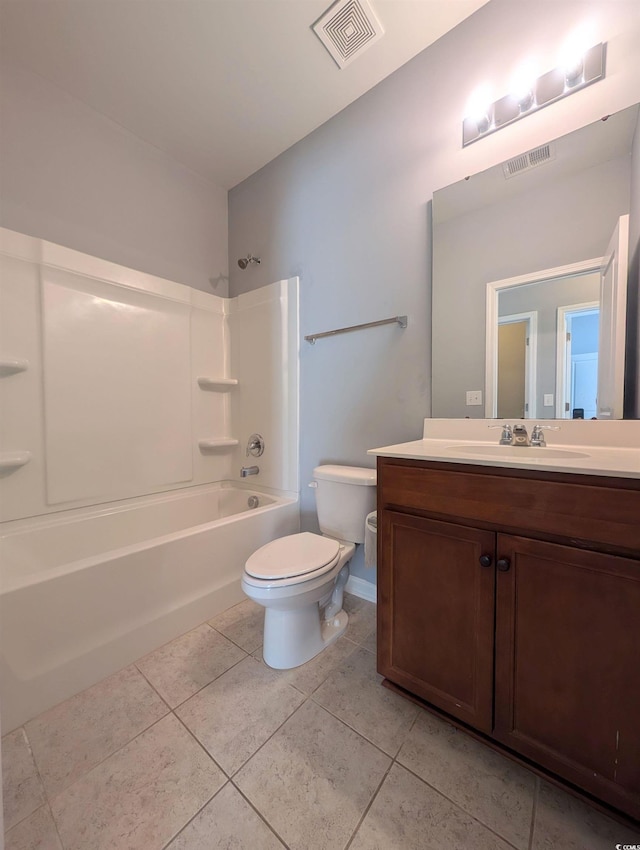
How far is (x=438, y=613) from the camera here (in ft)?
3.22

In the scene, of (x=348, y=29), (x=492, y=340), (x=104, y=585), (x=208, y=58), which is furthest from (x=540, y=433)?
(x=208, y=58)

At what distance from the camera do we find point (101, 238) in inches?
72.0

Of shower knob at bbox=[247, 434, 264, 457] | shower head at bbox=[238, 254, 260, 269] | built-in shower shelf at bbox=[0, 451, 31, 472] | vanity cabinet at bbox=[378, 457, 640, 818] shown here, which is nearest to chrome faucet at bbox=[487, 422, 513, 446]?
vanity cabinet at bbox=[378, 457, 640, 818]

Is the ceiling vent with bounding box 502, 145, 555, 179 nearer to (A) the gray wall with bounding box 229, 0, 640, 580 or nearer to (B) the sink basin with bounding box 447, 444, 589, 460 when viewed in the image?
(A) the gray wall with bounding box 229, 0, 640, 580

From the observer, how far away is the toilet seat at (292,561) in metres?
1.19

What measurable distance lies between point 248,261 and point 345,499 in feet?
5.75

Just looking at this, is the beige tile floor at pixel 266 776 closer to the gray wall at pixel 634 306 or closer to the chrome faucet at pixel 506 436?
the chrome faucet at pixel 506 436

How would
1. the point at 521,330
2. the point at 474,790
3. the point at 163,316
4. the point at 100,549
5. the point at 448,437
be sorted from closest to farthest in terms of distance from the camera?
1. the point at 474,790
2. the point at 521,330
3. the point at 448,437
4. the point at 100,549
5. the point at 163,316

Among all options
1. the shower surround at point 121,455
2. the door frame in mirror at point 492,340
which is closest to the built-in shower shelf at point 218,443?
the shower surround at point 121,455

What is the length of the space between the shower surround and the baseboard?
494 millimetres

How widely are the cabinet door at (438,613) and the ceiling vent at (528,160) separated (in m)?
1.38

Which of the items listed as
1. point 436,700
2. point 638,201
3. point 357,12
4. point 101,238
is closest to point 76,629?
point 436,700

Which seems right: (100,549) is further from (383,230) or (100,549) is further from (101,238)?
(383,230)

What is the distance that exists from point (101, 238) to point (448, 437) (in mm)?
2164
